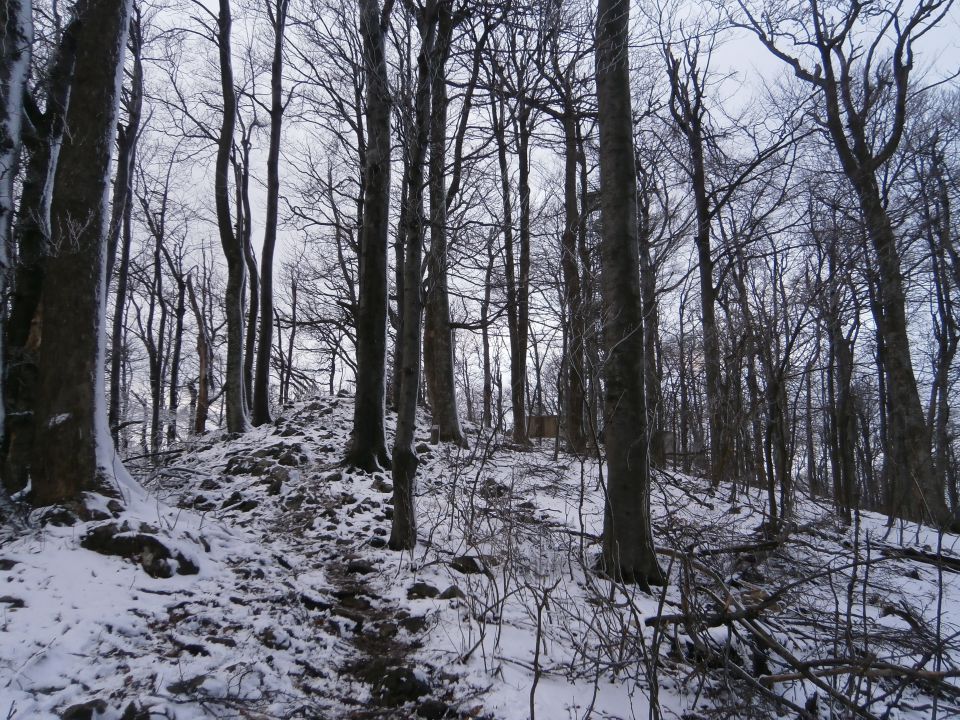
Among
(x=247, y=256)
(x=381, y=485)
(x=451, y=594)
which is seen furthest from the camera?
(x=247, y=256)

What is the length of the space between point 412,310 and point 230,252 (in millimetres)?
8027

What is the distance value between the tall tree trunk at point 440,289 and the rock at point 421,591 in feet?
8.47

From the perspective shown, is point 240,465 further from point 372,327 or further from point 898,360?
point 898,360

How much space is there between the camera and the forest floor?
95.7 inches

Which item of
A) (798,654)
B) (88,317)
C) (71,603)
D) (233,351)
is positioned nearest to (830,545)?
(798,654)

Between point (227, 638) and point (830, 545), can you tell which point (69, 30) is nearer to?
point (227, 638)

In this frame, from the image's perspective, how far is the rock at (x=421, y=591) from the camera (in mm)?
4195

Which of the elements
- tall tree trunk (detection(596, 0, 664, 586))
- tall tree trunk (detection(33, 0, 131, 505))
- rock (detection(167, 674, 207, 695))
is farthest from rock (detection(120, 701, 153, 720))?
tall tree trunk (detection(596, 0, 664, 586))

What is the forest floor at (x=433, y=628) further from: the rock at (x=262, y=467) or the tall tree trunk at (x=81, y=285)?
the rock at (x=262, y=467)

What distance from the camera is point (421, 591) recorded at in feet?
13.9

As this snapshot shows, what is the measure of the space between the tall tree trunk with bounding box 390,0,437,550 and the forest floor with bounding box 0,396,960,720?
14.1 inches

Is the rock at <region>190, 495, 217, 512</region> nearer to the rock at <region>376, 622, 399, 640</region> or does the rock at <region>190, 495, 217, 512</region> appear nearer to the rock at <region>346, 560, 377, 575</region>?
the rock at <region>346, 560, 377, 575</region>

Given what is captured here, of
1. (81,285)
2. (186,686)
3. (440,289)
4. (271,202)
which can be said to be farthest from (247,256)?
(186,686)

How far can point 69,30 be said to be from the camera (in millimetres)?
5523
